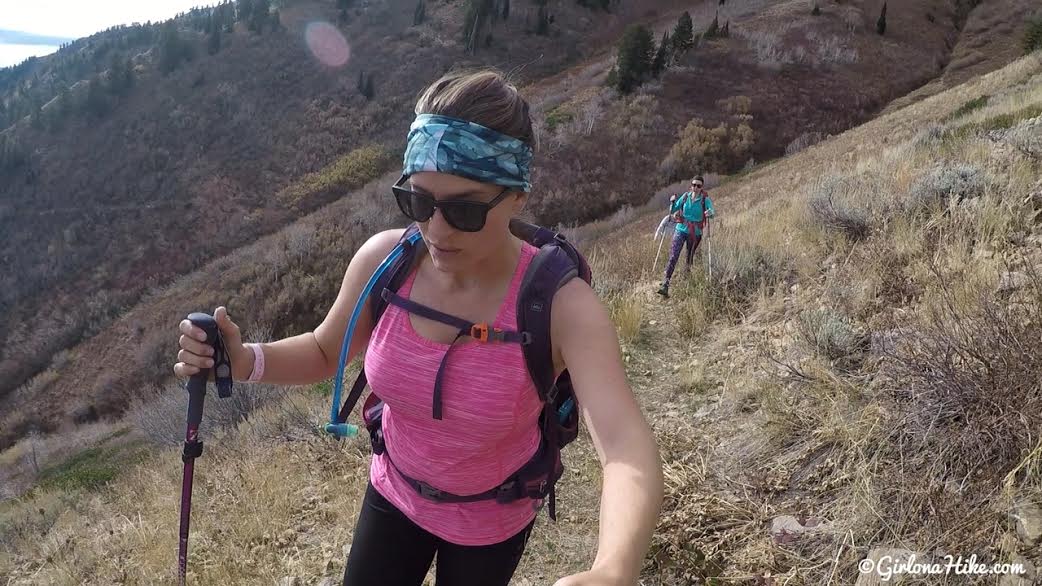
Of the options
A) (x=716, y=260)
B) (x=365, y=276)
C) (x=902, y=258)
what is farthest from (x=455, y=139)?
(x=716, y=260)

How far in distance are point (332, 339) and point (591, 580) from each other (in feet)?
3.65

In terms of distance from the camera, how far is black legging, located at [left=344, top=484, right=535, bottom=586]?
1667 millimetres

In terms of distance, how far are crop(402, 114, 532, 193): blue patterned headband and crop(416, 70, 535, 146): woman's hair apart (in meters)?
0.02

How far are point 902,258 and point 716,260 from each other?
1929 millimetres

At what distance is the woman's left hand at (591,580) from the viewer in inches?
38.6

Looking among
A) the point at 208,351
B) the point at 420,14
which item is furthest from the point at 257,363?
the point at 420,14

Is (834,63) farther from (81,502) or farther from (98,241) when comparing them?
(98,241)

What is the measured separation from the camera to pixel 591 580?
1.01 meters

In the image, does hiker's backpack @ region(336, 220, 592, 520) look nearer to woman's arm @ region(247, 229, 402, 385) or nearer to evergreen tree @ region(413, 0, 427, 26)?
woman's arm @ region(247, 229, 402, 385)

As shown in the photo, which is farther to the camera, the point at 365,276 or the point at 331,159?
the point at 331,159

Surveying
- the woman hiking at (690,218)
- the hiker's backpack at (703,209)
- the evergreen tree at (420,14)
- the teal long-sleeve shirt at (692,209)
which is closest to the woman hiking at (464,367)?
the woman hiking at (690,218)

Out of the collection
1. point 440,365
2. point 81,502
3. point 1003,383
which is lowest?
point 81,502

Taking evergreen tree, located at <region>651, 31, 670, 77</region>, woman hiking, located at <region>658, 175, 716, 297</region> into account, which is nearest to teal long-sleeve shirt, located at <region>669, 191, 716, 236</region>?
woman hiking, located at <region>658, 175, 716, 297</region>

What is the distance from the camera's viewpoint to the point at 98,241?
31688 mm
